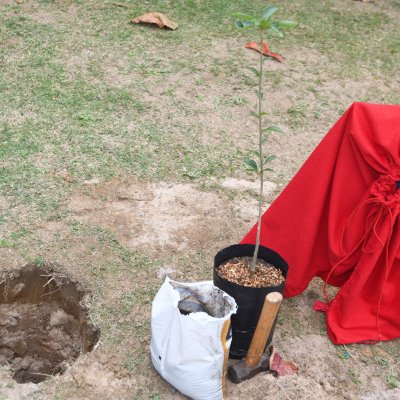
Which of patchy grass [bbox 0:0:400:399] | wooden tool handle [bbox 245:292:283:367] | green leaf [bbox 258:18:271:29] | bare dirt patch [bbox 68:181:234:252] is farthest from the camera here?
bare dirt patch [bbox 68:181:234:252]

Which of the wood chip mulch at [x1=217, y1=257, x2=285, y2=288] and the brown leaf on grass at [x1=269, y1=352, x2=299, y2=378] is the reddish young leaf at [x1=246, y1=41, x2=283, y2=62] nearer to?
the wood chip mulch at [x1=217, y1=257, x2=285, y2=288]

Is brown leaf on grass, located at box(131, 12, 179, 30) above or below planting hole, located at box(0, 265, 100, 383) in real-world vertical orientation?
above

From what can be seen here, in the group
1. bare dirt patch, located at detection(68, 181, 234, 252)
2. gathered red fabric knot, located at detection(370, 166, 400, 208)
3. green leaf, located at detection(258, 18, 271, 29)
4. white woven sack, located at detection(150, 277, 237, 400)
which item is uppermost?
green leaf, located at detection(258, 18, 271, 29)

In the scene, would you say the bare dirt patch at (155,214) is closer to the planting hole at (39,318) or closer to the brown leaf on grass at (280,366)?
the planting hole at (39,318)

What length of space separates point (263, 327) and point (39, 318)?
1458mm

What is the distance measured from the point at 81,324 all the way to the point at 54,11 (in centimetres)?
451

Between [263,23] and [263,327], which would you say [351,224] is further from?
[263,23]

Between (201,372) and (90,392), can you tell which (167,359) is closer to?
(201,372)

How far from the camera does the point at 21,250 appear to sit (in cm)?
351

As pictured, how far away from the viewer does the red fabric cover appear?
2883 millimetres

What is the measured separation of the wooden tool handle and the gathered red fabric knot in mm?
738

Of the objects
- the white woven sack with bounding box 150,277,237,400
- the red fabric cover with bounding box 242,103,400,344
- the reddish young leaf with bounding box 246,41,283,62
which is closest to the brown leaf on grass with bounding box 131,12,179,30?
the reddish young leaf with bounding box 246,41,283,62

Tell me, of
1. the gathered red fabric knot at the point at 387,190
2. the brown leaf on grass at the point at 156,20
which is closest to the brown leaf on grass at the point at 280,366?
the gathered red fabric knot at the point at 387,190

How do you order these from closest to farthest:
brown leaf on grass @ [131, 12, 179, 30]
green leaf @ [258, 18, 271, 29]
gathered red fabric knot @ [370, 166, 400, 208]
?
green leaf @ [258, 18, 271, 29] → gathered red fabric knot @ [370, 166, 400, 208] → brown leaf on grass @ [131, 12, 179, 30]
